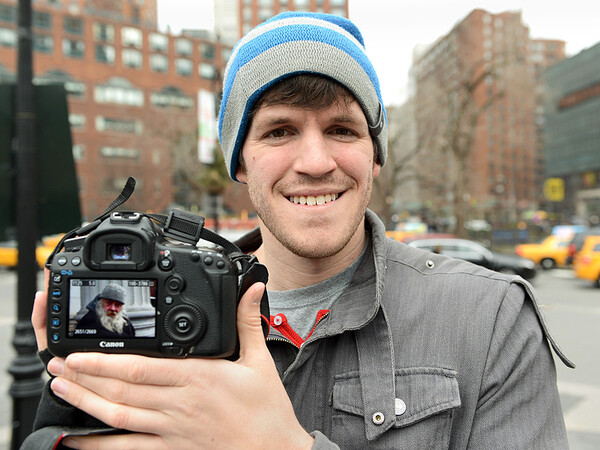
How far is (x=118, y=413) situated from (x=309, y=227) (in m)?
0.69

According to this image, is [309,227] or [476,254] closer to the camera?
[309,227]

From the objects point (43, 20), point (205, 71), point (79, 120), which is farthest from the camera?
point (205, 71)

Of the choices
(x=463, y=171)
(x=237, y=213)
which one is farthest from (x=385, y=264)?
(x=237, y=213)

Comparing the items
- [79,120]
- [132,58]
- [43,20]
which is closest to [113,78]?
[132,58]

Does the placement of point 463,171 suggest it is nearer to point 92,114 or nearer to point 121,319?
point 121,319

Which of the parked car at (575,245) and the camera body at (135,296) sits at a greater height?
the camera body at (135,296)

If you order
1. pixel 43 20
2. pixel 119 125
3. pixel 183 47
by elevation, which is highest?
pixel 43 20

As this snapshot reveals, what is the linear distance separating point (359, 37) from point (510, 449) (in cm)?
133

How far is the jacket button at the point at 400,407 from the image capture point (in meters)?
1.23

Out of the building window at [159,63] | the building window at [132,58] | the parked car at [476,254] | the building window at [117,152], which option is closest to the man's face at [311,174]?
the parked car at [476,254]

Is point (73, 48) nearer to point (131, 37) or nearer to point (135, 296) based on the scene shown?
point (131, 37)

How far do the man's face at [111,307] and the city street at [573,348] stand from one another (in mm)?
1147

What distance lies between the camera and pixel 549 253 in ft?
62.4

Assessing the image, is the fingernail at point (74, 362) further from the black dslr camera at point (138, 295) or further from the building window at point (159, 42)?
the building window at point (159, 42)
